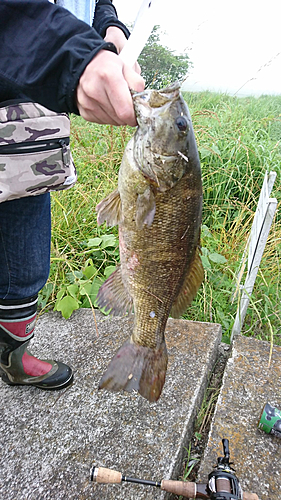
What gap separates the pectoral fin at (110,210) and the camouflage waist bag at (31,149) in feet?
0.82

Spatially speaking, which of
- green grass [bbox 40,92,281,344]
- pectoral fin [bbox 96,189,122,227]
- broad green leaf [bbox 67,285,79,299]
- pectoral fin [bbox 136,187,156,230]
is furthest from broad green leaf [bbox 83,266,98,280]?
pectoral fin [bbox 136,187,156,230]

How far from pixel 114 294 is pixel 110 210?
0.41 m

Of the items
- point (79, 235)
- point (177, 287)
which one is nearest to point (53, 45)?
point (177, 287)

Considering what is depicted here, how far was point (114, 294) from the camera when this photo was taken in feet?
5.37

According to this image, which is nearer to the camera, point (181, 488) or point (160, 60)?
point (181, 488)

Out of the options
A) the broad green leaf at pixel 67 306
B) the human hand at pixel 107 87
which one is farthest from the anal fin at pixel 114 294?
the broad green leaf at pixel 67 306

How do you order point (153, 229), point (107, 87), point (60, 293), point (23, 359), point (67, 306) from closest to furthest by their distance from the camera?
point (107, 87) < point (153, 229) < point (23, 359) < point (67, 306) < point (60, 293)

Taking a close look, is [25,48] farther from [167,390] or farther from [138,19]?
[167,390]

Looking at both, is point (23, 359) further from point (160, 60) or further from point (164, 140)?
point (160, 60)

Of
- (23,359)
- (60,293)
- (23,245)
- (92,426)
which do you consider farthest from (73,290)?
(92,426)

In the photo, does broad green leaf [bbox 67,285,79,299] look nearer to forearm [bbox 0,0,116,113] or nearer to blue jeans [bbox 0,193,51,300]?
blue jeans [bbox 0,193,51,300]

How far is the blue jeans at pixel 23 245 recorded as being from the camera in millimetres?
1707

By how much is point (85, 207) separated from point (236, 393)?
2.38 meters

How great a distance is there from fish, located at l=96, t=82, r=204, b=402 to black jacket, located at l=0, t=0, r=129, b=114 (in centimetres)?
21
